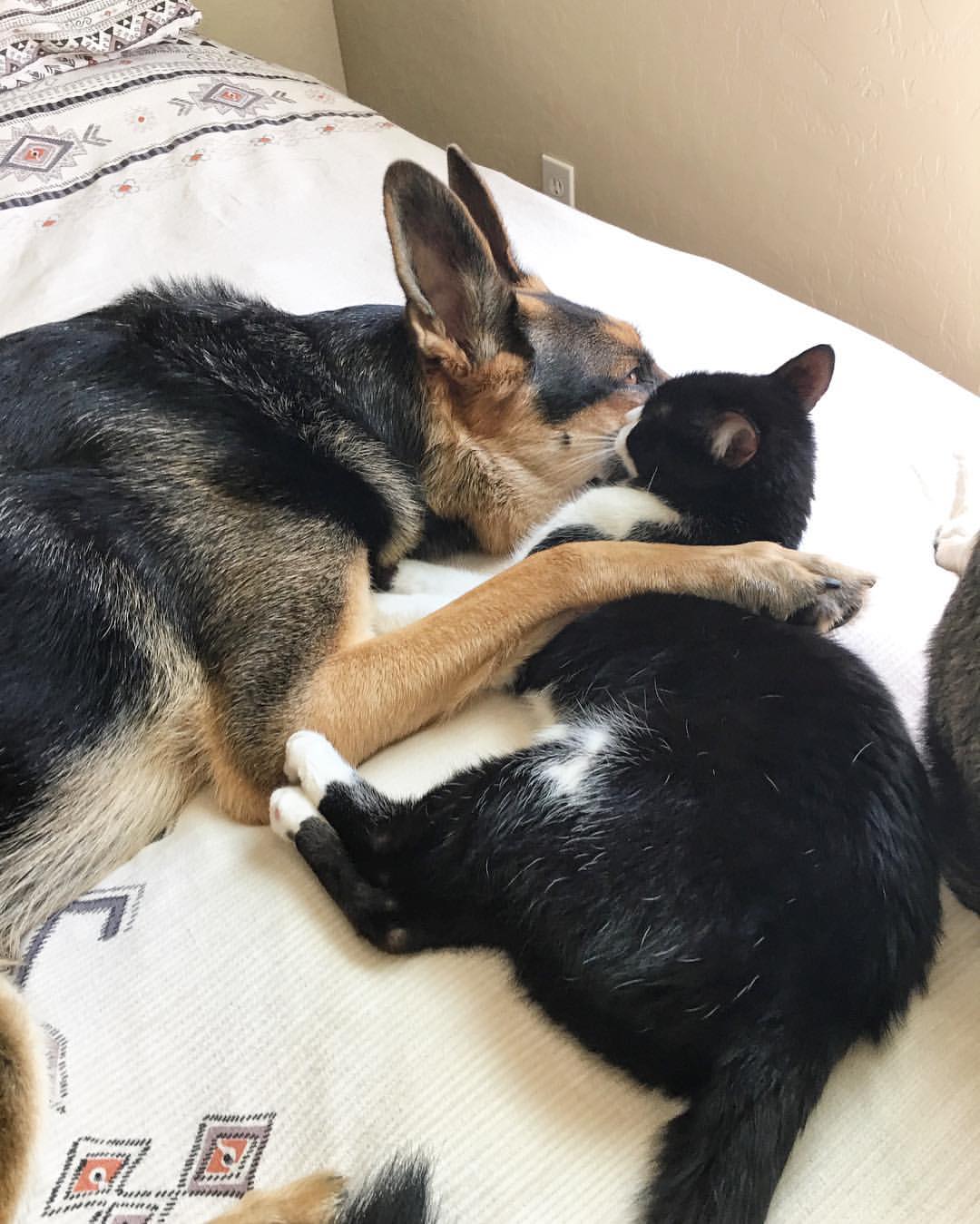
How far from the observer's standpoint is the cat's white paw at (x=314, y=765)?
136 centimetres

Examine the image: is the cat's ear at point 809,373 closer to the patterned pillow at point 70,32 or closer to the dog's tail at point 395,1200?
the dog's tail at point 395,1200

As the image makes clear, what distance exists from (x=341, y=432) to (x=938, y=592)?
3.59ft

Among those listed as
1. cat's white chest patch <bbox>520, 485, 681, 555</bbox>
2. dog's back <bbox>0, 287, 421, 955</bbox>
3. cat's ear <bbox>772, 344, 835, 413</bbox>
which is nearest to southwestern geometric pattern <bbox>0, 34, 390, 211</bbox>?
dog's back <bbox>0, 287, 421, 955</bbox>

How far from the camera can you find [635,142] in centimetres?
325

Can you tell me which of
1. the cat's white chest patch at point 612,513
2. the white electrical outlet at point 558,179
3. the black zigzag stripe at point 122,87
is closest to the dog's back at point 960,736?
the cat's white chest patch at point 612,513

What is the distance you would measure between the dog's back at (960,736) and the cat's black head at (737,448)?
1.39 ft

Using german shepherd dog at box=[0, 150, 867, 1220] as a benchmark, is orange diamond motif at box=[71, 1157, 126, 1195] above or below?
below

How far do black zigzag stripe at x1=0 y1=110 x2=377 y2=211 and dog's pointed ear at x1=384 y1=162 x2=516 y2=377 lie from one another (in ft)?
5.26

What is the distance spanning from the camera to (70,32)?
119 inches

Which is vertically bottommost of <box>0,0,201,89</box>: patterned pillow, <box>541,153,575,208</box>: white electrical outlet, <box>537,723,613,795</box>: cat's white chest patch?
<box>537,723,613,795</box>: cat's white chest patch

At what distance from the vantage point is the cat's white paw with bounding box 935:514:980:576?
1.64 meters

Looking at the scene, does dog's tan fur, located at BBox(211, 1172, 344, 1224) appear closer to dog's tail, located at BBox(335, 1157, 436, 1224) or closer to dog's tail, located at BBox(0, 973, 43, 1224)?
dog's tail, located at BBox(335, 1157, 436, 1224)

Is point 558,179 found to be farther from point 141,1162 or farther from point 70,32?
point 141,1162

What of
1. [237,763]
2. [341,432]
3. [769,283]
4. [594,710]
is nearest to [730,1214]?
[594,710]
